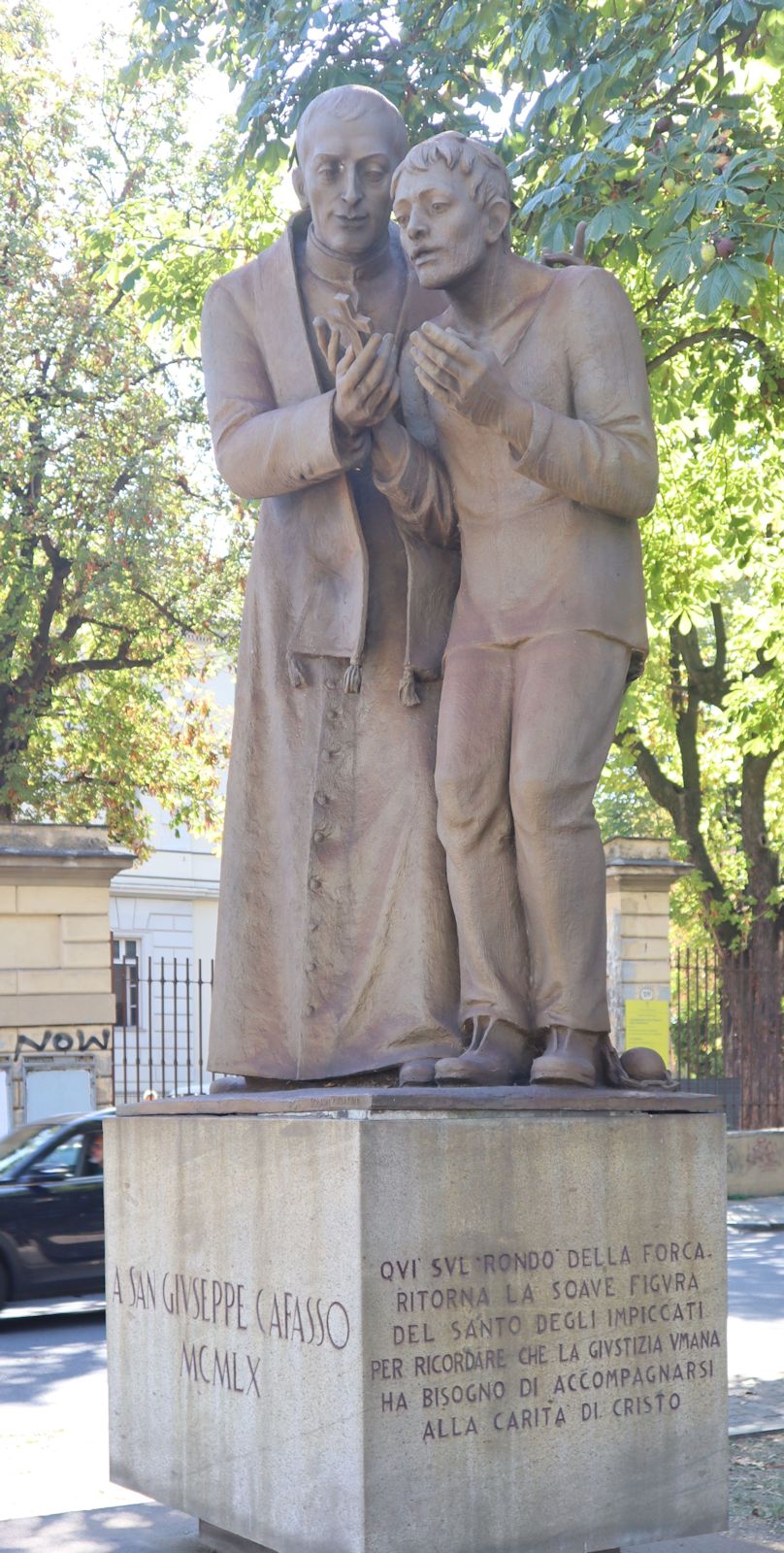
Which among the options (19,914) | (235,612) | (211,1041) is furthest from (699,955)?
(211,1041)

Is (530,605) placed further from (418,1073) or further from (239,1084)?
(239,1084)

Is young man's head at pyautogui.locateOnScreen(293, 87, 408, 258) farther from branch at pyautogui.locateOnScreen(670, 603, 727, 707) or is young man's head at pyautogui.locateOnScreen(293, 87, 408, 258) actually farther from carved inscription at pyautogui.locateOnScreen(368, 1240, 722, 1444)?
branch at pyautogui.locateOnScreen(670, 603, 727, 707)

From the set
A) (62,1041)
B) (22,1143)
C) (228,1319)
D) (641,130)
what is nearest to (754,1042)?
(62,1041)

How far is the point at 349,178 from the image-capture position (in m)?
4.68

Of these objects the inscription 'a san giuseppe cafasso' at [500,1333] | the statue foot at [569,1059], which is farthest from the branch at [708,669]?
the inscription 'a san giuseppe cafasso' at [500,1333]

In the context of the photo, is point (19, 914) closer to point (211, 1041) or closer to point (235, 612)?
point (235, 612)

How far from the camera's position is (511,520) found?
14.8ft

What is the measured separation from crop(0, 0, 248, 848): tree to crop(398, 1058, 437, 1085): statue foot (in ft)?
56.0

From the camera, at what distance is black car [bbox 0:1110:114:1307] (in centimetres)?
1259

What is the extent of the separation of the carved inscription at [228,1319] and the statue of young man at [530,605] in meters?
0.67

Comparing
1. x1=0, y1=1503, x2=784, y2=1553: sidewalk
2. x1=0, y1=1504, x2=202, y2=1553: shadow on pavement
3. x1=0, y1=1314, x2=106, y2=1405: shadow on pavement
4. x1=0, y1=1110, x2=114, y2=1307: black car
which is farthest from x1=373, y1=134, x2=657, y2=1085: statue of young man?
x1=0, y1=1110, x2=114, y2=1307: black car

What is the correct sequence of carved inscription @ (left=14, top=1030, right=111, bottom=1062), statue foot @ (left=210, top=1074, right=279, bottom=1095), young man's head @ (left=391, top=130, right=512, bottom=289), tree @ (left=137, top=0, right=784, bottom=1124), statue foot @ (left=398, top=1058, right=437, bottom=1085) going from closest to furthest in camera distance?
statue foot @ (left=398, top=1058, right=437, bottom=1085) < young man's head @ (left=391, top=130, right=512, bottom=289) < statue foot @ (left=210, top=1074, right=279, bottom=1095) < tree @ (left=137, top=0, right=784, bottom=1124) < carved inscription @ (left=14, top=1030, right=111, bottom=1062)

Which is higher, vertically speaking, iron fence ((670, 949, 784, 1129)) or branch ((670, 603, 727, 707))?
branch ((670, 603, 727, 707))

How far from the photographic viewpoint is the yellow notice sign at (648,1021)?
20.7 m
